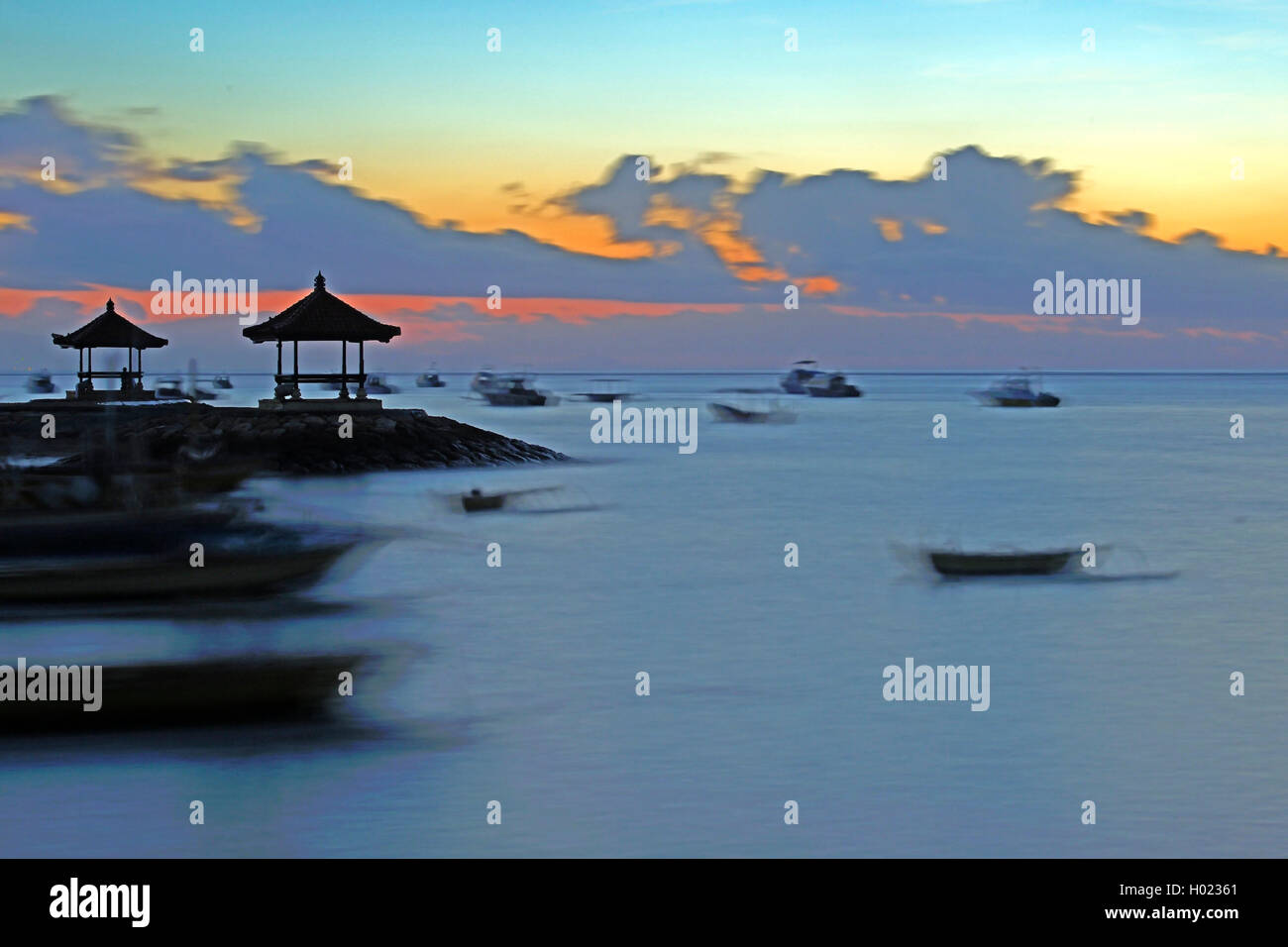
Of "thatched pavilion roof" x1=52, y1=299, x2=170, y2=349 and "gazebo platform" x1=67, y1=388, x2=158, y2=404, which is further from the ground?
"thatched pavilion roof" x1=52, y1=299, x2=170, y2=349

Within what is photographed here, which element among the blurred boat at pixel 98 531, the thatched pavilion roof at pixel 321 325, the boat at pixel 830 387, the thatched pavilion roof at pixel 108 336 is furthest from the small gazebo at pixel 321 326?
the boat at pixel 830 387

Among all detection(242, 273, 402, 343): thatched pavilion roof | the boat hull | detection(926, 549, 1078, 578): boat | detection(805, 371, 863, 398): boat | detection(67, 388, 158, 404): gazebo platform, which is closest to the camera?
the boat hull

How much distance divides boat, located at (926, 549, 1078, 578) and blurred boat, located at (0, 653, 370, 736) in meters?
12.9

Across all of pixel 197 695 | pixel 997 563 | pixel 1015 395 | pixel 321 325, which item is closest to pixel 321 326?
pixel 321 325

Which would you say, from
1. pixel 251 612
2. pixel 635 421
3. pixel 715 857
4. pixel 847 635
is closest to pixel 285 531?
pixel 251 612

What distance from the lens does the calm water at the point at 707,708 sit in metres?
12.3

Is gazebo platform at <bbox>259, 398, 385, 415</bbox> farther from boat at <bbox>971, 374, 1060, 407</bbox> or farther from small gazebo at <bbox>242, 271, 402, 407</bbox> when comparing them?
boat at <bbox>971, 374, 1060, 407</bbox>

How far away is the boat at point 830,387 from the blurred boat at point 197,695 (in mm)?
116022

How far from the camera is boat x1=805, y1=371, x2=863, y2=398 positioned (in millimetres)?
130250

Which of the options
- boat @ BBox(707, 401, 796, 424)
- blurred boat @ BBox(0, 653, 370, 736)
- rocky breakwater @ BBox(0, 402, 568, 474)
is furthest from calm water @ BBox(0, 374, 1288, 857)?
boat @ BBox(707, 401, 796, 424)

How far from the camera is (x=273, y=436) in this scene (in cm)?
3947

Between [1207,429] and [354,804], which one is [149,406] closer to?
[354,804]

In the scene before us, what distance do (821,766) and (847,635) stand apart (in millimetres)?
7180

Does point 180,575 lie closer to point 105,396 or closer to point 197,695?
point 197,695
